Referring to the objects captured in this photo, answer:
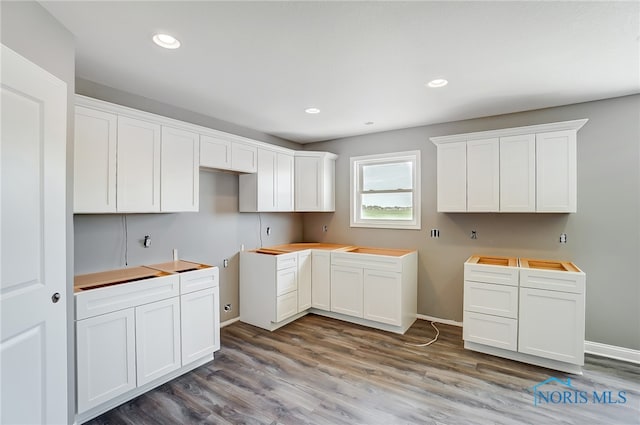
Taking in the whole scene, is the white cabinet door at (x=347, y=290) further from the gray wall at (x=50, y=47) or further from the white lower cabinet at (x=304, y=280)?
the gray wall at (x=50, y=47)

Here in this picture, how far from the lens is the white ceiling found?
1.72 m

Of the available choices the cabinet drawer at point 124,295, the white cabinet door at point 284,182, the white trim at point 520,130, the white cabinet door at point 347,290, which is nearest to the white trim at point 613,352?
the white trim at point 520,130

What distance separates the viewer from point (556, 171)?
3.00 m

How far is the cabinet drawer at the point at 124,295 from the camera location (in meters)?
2.06

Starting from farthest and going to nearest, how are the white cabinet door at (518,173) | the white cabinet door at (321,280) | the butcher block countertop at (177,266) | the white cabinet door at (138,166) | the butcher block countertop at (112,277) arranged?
the white cabinet door at (321,280) < the white cabinet door at (518,173) < the butcher block countertop at (177,266) < the white cabinet door at (138,166) < the butcher block countertop at (112,277)

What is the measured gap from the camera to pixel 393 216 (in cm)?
440

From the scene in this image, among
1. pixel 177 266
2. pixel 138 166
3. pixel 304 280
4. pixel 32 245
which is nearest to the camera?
pixel 32 245

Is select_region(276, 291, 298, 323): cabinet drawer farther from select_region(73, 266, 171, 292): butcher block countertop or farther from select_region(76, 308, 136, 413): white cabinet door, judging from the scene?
select_region(76, 308, 136, 413): white cabinet door

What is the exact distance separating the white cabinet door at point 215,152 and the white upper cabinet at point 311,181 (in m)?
1.28

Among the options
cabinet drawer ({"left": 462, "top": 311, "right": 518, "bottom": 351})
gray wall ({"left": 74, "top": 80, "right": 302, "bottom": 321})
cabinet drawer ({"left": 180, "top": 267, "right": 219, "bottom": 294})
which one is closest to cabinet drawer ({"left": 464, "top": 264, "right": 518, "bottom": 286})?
cabinet drawer ({"left": 462, "top": 311, "right": 518, "bottom": 351})

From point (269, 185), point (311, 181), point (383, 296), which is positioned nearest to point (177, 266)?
point (269, 185)

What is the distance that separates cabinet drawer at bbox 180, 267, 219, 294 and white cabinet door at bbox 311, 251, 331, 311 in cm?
160

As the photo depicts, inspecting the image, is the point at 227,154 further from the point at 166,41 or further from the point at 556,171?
the point at 556,171

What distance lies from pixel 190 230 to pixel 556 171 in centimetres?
399
